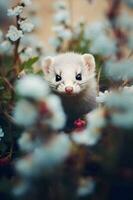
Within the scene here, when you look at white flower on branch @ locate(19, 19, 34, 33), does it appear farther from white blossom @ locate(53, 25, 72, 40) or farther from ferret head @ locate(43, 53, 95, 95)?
white blossom @ locate(53, 25, 72, 40)

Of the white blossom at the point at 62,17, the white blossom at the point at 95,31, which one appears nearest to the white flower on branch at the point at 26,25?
the white blossom at the point at 95,31

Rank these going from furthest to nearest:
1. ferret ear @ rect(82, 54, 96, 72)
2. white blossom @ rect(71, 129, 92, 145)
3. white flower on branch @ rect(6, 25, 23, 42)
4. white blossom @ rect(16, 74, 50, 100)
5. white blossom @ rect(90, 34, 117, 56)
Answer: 1. ferret ear @ rect(82, 54, 96, 72)
2. white flower on branch @ rect(6, 25, 23, 42)
3. white blossom @ rect(90, 34, 117, 56)
4. white blossom @ rect(71, 129, 92, 145)
5. white blossom @ rect(16, 74, 50, 100)

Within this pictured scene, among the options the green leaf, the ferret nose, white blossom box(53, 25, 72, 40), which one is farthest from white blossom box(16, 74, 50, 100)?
white blossom box(53, 25, 72, 40)

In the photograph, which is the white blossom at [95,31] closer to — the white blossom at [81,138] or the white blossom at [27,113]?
the white blossom at [81,138]

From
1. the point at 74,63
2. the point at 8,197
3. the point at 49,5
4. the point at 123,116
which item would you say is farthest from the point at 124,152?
the point at 49,5

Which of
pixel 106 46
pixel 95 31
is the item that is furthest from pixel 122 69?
pixel 95 31

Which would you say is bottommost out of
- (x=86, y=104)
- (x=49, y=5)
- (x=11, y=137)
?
(x=11, y=137)

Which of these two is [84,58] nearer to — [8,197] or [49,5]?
[8,197]
